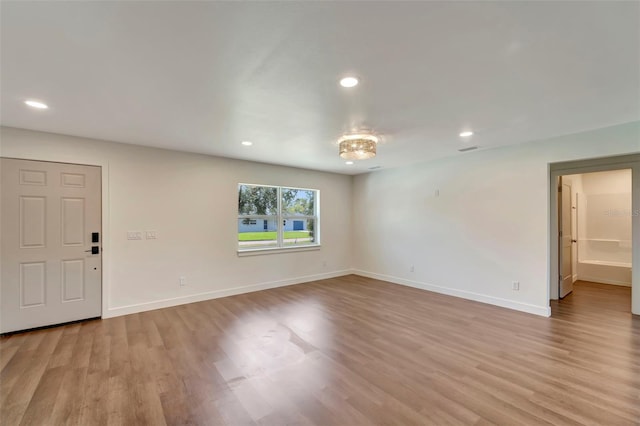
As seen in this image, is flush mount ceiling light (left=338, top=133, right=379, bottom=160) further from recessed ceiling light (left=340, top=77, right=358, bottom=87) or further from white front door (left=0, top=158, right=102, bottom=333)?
white front door (left=0, top=158, right=102, bottom=333)

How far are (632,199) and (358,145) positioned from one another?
415cm

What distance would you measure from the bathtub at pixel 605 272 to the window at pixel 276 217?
19.8 feet

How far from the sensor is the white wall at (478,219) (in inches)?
154

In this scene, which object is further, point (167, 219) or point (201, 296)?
point (201, 296)

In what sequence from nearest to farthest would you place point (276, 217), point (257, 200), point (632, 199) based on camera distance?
point (632, 199) < point (257, 200) < point (276, 217)

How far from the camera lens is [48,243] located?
3.56 metres

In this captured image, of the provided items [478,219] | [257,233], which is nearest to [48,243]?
[257,233]

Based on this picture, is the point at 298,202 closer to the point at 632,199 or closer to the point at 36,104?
the point at 36,104

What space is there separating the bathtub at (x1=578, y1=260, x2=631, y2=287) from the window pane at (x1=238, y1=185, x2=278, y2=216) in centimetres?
701

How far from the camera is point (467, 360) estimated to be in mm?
2688

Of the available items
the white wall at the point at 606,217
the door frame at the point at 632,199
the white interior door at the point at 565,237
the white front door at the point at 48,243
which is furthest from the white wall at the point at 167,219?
the white wall at the point at 606,217

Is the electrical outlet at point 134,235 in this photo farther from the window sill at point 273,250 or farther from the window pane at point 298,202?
the window pane at point 298,202

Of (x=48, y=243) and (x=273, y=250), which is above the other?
(x=48, y=243)

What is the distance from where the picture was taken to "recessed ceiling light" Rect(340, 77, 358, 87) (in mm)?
2195
